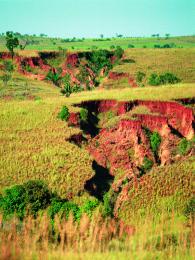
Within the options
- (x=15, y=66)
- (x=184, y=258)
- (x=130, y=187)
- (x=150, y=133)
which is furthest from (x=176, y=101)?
(x=15, y=66)

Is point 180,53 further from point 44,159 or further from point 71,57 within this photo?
point 44,159

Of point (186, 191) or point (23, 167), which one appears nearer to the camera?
point (186, 191)

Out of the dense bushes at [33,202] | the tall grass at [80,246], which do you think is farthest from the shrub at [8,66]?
the tall grass at [80,246]

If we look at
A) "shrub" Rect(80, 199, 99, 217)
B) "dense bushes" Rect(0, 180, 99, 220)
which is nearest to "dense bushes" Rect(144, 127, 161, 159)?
"dense bushes" Rect(0, 180, 99, 220)

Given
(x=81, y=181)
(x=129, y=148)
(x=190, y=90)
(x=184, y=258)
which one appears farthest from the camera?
(x=190, y=90)

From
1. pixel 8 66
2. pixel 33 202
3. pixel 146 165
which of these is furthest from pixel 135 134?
pixel 8 66

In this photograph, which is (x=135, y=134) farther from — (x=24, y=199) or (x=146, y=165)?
(x=24, y=199)

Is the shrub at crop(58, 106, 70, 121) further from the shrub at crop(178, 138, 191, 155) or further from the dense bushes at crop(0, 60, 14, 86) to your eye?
the dense bushes at crop(0, 60, 14, 86)

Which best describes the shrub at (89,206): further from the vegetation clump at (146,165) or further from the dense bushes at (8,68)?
the dense bushes at (8,68)
